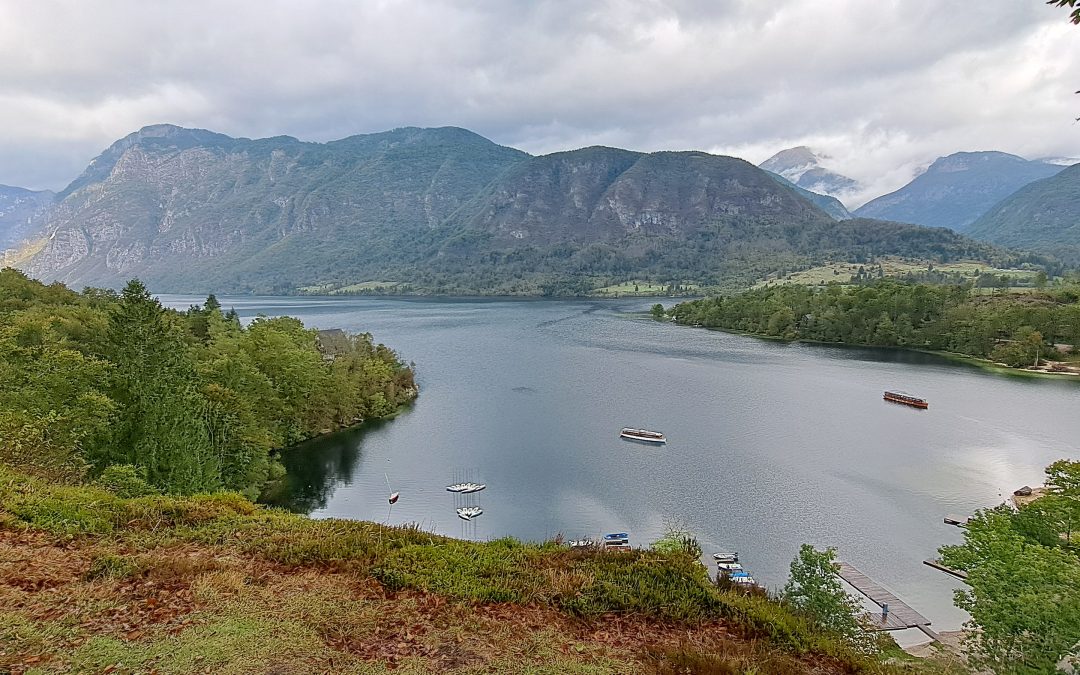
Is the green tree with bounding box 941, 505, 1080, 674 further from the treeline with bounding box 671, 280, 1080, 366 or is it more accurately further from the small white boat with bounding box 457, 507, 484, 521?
the treeline with bounding box 671, 280, 1080, 366

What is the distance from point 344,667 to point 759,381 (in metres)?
70.3

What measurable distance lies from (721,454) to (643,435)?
21.9ft

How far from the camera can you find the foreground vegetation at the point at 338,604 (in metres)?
7.18

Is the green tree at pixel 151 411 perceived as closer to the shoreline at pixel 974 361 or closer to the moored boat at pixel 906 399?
the moored boat at pixel 906 399

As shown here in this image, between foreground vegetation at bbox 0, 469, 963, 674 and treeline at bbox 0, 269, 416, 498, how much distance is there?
682 centimetres

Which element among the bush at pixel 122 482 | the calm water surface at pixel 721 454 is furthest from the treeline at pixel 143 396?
the calm water surface at pixel 721 454

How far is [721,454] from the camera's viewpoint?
4516 cm

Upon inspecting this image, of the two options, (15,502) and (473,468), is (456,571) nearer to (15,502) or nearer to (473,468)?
(15,502)

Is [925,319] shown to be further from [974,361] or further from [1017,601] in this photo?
[1017,601]

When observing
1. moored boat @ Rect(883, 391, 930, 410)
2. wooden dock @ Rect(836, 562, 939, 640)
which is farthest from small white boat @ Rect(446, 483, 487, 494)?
moored boat @ Rect(883, 391, 930, 410)

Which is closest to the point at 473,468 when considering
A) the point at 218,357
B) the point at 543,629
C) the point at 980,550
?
the point at 218,357

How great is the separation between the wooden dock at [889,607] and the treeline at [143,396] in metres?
28.9

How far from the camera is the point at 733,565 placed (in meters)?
27.4

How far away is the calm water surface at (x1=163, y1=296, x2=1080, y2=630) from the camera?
32625mm
